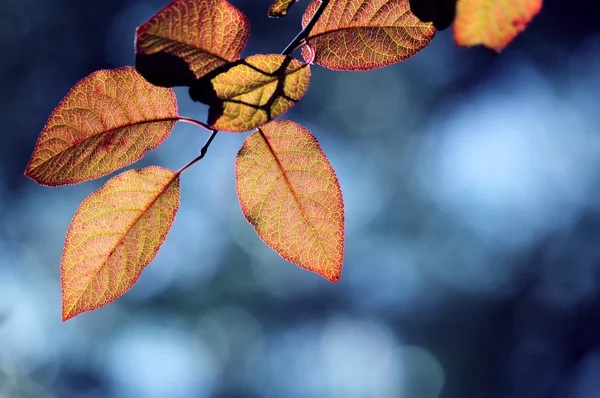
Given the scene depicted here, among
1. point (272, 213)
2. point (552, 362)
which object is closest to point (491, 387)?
point (552, 362)

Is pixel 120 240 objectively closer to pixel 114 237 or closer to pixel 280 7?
pixel 114 237

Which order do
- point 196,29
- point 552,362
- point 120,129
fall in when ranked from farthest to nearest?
1. point 552,362
2. point 120,129
3. point 196,29

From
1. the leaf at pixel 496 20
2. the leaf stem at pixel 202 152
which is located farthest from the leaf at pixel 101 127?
the leaf at pixel 496 20

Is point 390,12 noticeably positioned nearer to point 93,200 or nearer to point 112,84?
point 112,84

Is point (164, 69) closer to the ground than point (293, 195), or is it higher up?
higher up

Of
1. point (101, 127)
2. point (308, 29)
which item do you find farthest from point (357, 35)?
point (101, 127)

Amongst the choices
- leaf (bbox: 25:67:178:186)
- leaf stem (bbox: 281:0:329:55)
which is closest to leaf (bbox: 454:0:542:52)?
leaf stem (bbox: 281:0:329:55)

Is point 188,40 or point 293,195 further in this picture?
point 293,195
